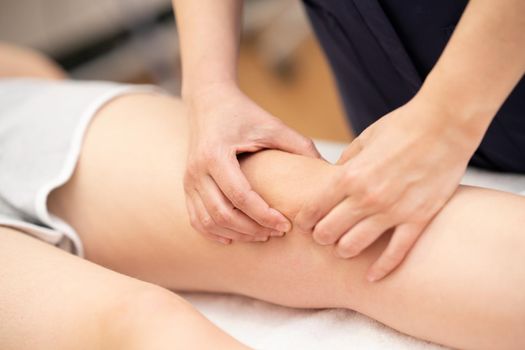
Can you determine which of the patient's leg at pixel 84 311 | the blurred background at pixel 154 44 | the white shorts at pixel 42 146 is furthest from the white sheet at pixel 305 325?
the blurred background at pixel 154 44

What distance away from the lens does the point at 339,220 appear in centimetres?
58

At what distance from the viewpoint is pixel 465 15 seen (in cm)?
57

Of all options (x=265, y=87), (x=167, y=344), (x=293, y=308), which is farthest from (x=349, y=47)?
(x=265, y=87)

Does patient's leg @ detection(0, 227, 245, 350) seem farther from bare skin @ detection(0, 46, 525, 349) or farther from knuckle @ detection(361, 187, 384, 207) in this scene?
knuckle @ detection(361, 187, 384, 207)

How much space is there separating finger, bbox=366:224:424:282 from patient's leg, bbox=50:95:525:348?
1cm

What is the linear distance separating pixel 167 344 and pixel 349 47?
51 centimetres

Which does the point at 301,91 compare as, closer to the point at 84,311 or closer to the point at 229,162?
the point at 229,162

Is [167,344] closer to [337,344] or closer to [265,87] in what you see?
[337,344]

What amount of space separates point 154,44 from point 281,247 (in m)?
1.90

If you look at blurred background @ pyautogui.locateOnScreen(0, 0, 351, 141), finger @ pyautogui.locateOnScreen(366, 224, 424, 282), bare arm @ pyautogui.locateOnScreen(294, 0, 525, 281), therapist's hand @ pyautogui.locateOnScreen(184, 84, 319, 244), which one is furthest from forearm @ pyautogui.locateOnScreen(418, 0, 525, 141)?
blurred background @ pyautogui.locateOnScreen(0, 0, 351, 141)

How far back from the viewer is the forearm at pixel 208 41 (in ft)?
2.64

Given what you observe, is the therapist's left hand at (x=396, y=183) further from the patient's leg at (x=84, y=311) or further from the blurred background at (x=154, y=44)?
the blurred background at (x=154, y=44)

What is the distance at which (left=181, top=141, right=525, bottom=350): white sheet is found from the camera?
25.3 inches

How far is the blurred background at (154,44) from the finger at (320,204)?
147 cm
